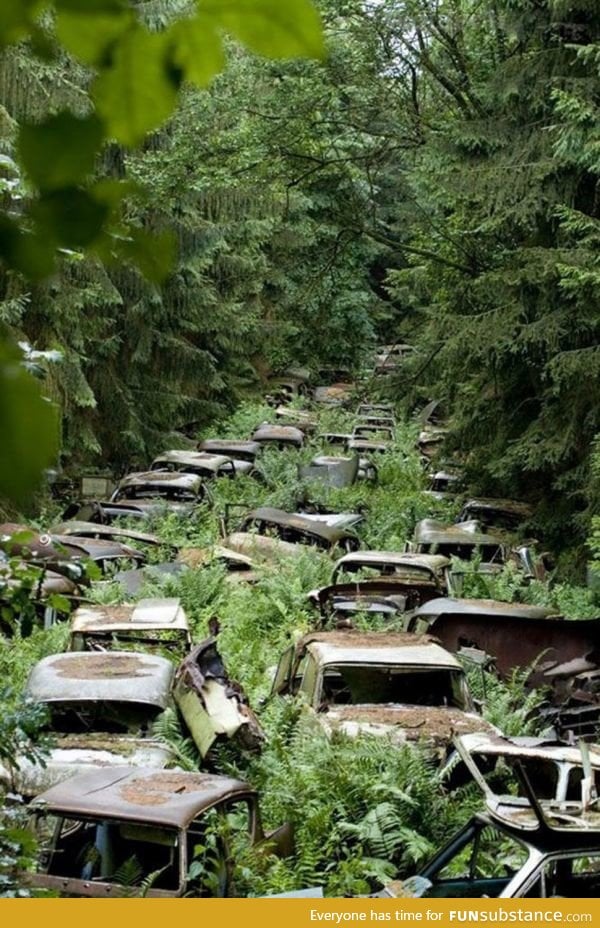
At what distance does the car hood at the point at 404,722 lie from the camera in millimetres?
8523

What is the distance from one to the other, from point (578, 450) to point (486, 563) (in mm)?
2681

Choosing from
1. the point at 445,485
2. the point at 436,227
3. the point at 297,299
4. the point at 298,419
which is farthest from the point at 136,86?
the point at 298,419

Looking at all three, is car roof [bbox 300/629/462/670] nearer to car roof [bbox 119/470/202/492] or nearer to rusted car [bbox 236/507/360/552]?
rusted car [bbox 236/507/360/552]

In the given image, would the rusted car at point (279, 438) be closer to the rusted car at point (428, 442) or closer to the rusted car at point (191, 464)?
the rusted car at point (428, 442)

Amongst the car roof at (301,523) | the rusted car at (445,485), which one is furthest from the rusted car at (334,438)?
the car roof at (301,523)

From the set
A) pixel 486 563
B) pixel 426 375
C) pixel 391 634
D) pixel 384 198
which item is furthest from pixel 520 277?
pixel 384 198

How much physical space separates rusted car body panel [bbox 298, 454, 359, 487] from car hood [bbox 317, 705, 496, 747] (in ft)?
52.0

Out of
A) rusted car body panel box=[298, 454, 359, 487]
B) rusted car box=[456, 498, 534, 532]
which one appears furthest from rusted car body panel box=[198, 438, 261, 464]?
rusted car box=[456, 498, 534, 532]

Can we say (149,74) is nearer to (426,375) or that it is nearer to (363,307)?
(426,375)

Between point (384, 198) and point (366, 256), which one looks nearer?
point (366, 256)

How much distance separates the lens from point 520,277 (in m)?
17.7

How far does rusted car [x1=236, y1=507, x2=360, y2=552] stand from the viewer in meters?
17.7

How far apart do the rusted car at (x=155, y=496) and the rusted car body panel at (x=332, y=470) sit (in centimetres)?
403

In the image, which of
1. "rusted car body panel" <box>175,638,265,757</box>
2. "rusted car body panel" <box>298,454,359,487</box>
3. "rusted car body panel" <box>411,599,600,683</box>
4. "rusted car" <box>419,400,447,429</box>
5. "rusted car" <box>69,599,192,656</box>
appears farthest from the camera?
"rusted car" <box>419,400,447,429</box>
